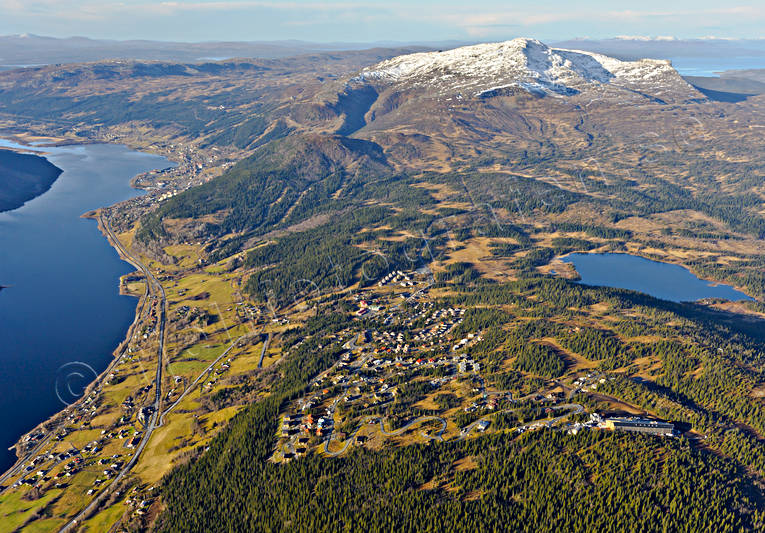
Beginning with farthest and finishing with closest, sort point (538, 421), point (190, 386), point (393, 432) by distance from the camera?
1. point (190, 386)
2. point (393, 432)
3. point (538, 421)

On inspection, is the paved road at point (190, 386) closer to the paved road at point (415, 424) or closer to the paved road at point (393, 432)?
the paved road at point (393, 432)

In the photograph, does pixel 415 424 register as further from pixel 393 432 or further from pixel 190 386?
pixel 190 386

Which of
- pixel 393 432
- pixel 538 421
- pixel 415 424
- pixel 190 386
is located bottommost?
pixel 190 386

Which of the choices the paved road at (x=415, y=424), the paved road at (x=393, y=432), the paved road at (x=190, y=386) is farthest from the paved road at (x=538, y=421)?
the paved road at (x=190, y=386)

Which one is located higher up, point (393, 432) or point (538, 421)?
point (538, 421)

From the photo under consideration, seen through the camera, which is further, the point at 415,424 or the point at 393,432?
the point at 415,424

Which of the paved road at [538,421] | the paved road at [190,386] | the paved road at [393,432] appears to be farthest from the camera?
the paved road at [190,386]

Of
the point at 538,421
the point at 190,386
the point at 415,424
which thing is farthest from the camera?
the point at 190,386

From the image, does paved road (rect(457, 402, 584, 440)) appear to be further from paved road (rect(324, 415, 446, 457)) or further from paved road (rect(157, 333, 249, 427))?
paved road (rect(157, 333, 249, 427))

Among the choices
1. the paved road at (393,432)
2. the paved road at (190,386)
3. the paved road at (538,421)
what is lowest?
the paved road at (190,386)

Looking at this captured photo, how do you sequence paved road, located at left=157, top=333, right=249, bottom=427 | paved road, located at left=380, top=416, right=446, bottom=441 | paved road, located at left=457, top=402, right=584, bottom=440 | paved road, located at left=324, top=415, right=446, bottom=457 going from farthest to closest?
paved road, located at left=157, top=333, right=249, bottom=427, paved road, located at left=380, top=416, right=446, bottom=441, paved road, located at left=457, top=402, right=584, bottom=440, paved road, located at left=324, top=415, right=446, bottom=457

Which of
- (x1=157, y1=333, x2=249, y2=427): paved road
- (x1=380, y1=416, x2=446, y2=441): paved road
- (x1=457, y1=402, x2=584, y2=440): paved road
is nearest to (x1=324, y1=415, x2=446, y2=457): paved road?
(x1=380, y1=416, x2=446, y2=441): paved road

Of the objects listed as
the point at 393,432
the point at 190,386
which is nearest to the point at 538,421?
the point at 393,432
